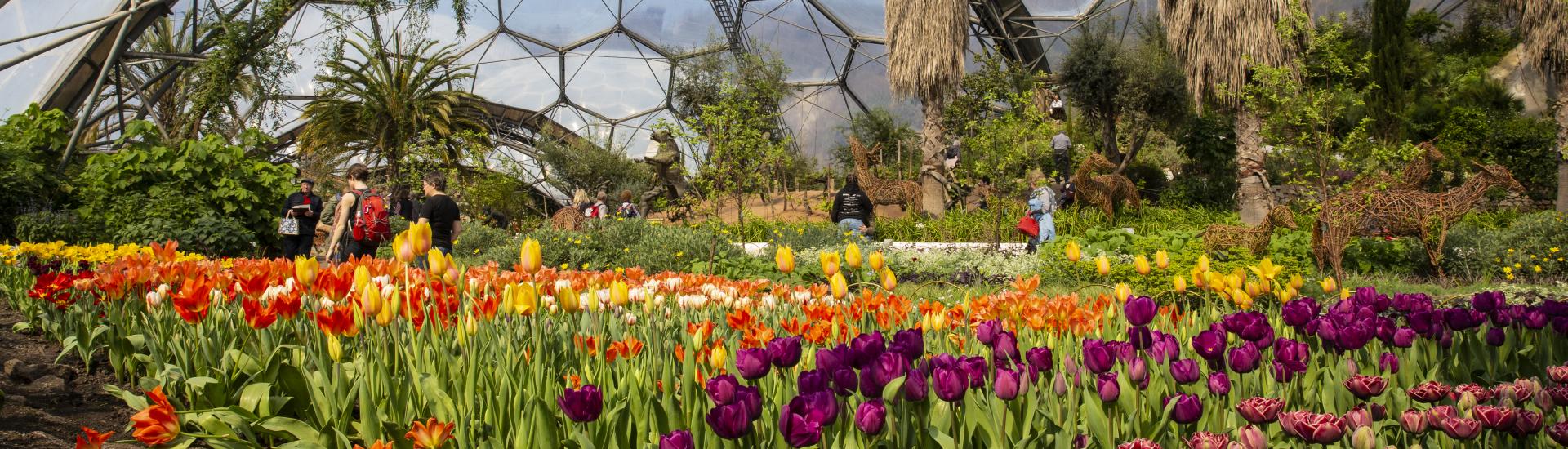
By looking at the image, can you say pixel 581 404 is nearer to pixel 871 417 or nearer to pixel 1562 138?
pixel 871 417

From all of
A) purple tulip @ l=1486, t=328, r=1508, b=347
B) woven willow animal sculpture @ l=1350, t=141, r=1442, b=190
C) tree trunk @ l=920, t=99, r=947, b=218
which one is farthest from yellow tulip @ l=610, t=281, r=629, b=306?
tree trunk @ l=920, t=99, r=947, b=218

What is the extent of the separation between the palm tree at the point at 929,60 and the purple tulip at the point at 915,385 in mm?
15523

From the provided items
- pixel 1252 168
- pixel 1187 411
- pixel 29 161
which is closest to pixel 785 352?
pixel 1187 411

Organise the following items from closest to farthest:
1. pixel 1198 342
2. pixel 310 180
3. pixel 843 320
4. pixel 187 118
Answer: pixel 1198 342 → pixel 843 320 → pixel 310 180 → pixel 187 118

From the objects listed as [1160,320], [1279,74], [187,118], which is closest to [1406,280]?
[1279,74]

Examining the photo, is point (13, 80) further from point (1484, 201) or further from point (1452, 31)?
point (1452, 31)

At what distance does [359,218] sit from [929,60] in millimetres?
11616

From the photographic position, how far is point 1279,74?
9367 millimetres

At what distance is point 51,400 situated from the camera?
2980 millimetres

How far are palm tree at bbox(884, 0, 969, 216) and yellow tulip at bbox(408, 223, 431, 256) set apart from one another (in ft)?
48.4

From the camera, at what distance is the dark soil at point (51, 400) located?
2.47 metres

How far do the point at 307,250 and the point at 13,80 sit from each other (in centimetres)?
740

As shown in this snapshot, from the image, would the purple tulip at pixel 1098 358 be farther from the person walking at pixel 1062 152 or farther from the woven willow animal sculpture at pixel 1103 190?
the person walking at pixel 1062 152

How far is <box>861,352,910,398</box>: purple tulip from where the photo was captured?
143 cm
